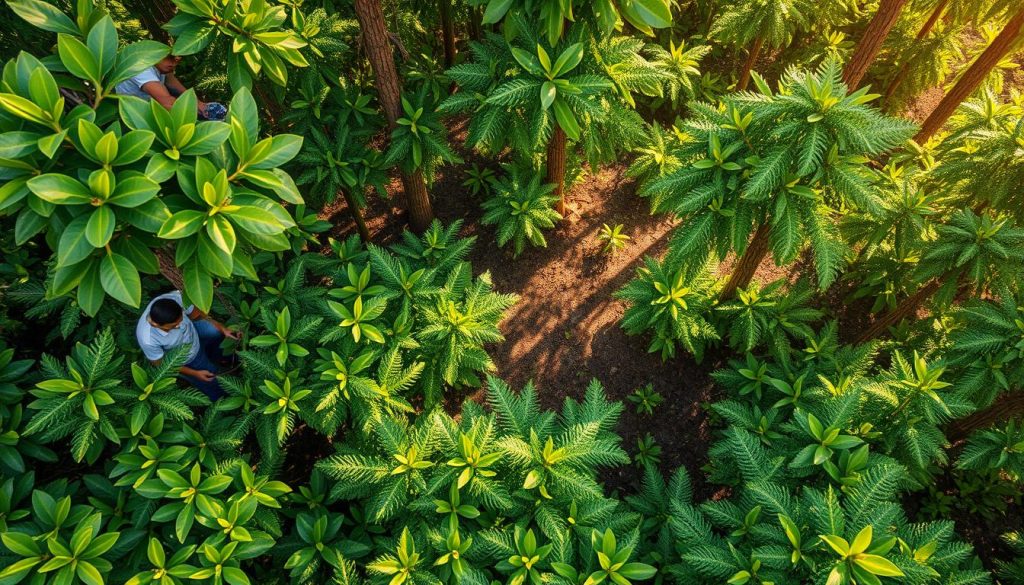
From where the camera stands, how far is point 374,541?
425cm

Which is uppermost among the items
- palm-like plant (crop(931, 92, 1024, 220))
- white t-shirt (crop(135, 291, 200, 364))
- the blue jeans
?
palm-like plant (crop(931, 92, 1024, 220))

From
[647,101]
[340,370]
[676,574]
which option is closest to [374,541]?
[340,370]

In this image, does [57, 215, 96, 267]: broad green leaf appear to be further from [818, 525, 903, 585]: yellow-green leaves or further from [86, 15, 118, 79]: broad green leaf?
[818, 525, 903, 585]: yellow-green leaves

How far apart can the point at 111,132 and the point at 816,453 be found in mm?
4680

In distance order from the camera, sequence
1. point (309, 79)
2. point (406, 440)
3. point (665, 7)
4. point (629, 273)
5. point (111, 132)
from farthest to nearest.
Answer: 1. point (629, 273)
2. point (309, 79)
3. point (406, 440)
4. point (665, 7)
5. point (111, 132)

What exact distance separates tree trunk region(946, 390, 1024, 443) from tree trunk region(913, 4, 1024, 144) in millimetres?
3118

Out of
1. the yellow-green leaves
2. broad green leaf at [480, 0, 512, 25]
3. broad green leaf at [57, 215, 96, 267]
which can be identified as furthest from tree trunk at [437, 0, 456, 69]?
the yellow-green leaves

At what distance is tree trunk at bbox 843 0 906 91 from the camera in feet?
15.9

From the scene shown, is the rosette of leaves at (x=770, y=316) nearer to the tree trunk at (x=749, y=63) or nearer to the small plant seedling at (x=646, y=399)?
the small plant seedling at (x=646, y=399)

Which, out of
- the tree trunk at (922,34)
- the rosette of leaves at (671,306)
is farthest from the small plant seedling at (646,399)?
the tree trunk at (922,34)

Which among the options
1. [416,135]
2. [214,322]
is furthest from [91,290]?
[416,135]

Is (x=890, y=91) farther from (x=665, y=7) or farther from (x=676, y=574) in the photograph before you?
(x=676, y=574)

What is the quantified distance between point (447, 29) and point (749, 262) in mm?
4590

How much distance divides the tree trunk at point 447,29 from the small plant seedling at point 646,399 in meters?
4.89
